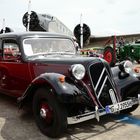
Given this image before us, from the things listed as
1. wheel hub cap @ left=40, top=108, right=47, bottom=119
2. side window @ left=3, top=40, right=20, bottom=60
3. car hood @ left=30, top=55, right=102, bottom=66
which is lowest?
wheel hub cap @ left=40, top=108, right=47, bottom=119

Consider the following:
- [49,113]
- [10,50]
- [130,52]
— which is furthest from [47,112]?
[130,52]

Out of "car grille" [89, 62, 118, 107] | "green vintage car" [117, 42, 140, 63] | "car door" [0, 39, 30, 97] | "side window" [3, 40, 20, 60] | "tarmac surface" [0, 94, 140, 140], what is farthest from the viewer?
"green vintage car" [117, 42, 140, 63]

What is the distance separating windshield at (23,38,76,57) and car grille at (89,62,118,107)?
1421 millimetres

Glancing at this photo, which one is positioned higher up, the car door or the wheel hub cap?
the car door

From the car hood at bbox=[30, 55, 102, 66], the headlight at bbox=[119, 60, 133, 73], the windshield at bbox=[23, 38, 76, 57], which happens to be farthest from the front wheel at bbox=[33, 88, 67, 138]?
the headlight at bbox=[119, 60, 133, 73]

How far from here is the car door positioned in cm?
524

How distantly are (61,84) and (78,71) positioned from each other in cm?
35

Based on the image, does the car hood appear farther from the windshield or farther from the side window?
the side window

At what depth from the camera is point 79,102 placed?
3.99 metres

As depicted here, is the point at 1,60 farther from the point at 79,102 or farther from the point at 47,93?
the point at 79,102

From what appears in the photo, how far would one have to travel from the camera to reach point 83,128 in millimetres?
4492

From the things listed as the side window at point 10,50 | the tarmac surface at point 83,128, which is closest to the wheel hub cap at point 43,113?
the tarmac surface at point 83,128

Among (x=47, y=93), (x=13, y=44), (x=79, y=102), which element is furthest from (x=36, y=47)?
(x=79, y=102)

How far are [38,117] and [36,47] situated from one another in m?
1.57
